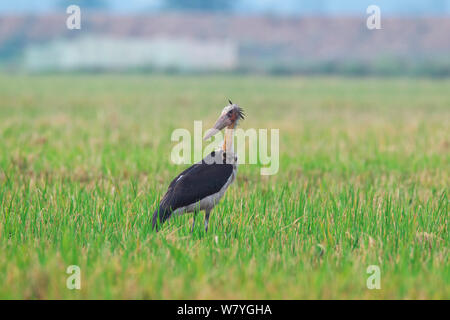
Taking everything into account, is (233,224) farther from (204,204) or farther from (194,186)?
(194,186)

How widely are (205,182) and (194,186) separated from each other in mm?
102

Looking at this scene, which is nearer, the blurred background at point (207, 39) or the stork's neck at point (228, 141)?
the stork's neck at point (228, 141)

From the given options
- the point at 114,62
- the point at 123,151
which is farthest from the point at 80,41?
the point at 123,151

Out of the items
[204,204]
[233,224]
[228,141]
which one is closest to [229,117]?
[228,141]

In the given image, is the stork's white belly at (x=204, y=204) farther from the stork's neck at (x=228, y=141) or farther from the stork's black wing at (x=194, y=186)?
the stork's neck at (x=228, y=141)

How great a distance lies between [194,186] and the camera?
5.24m

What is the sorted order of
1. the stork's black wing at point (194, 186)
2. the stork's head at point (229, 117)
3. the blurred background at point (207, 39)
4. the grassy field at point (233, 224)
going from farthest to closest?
the blurred background at point (207, 39) → the stork's head at point (229, 117) → the stork's black wing at point (194, 186) → the grassy field at point (233, 224)

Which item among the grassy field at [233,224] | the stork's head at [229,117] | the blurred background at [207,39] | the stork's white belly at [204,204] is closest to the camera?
the grassy field at [233,224]

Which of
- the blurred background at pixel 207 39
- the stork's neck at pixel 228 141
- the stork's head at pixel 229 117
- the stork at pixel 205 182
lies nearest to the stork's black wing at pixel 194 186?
the stork at pixel 205 182

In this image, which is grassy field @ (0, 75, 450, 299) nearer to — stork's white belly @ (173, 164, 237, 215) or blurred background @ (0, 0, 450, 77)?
stork's white belly @ (173, 164, 237, 215)

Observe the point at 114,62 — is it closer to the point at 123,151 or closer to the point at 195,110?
the point at 195,110

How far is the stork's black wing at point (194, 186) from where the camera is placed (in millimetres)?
5180
